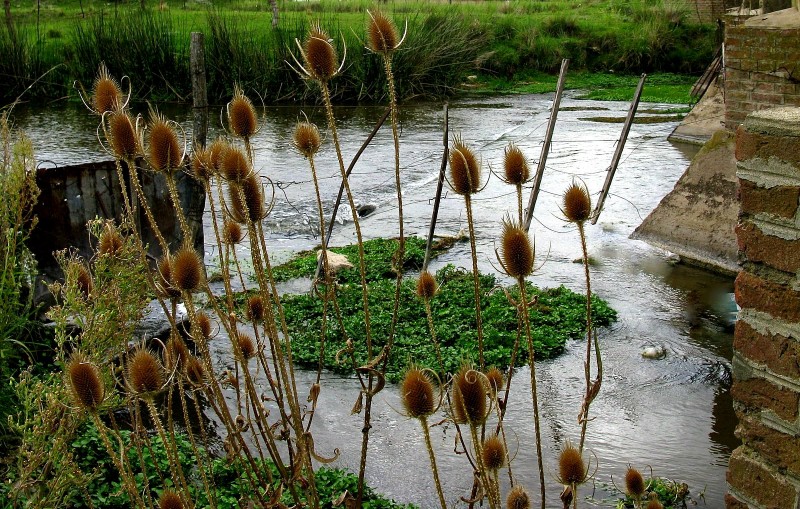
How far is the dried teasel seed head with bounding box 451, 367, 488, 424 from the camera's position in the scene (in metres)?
1.93

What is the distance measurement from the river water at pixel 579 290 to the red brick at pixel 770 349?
26.2 inches

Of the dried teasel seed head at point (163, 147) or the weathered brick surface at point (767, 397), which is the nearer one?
the dried teasel seed head at point (163, 147)

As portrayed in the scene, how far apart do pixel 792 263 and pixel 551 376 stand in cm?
302

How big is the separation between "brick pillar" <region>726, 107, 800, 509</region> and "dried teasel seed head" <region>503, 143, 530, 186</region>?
651 millimetres

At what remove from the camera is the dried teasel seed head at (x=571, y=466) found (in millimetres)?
2234

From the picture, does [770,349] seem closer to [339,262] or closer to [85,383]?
[85,383]

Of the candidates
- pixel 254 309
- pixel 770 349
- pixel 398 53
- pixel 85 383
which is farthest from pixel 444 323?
pixel 398 53

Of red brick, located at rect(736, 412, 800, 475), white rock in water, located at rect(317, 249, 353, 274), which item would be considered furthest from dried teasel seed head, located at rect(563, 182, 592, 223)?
white rock in water, located at rect(317, 249, 353, 274)

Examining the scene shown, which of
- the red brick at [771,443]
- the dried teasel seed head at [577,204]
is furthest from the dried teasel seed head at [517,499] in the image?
the red brick at [771,443]

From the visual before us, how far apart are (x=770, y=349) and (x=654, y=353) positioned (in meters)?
3.16

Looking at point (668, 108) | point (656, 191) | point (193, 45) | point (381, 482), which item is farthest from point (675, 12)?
point (381, 482)

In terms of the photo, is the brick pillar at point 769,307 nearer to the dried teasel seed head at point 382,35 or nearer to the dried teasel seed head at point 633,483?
the dried teasel seed head at point 633,483

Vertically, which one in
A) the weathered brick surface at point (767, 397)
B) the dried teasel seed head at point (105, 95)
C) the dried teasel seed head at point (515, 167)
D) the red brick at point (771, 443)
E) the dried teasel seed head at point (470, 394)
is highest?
the dried teasel seed head at point (105, 95)

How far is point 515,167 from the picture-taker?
2375 millimetres
